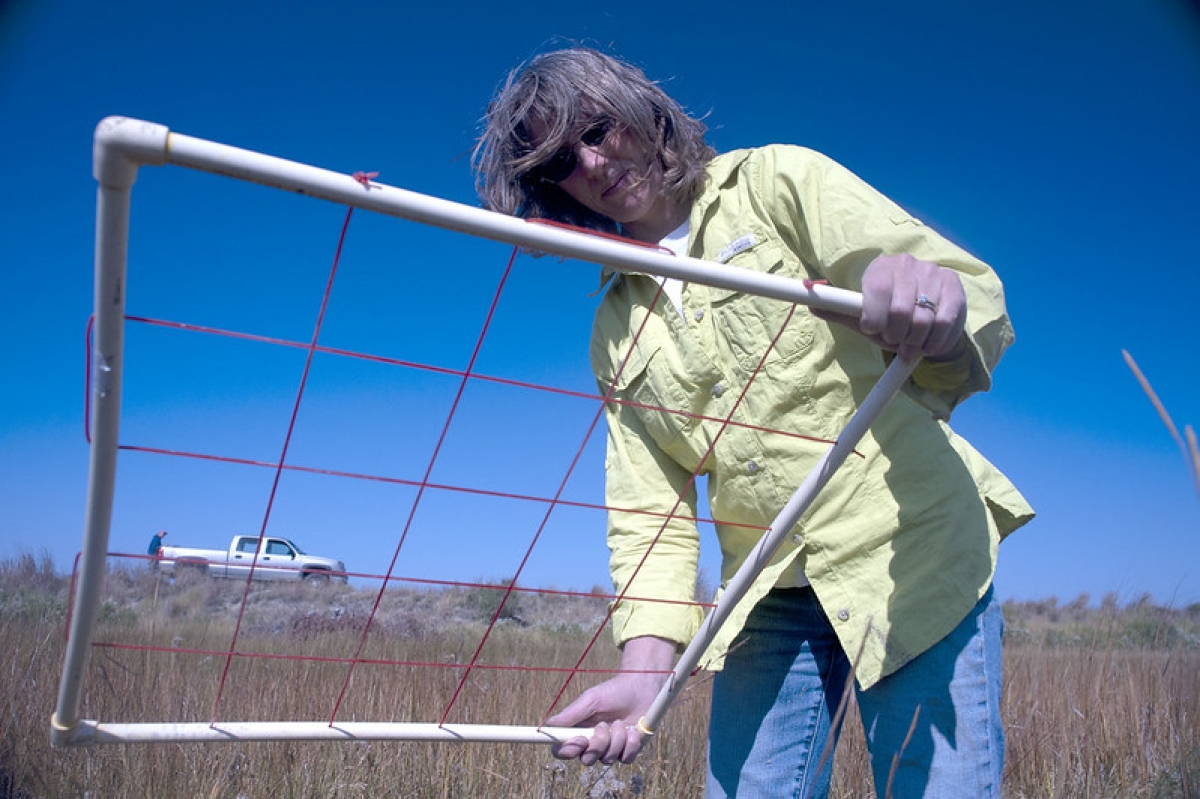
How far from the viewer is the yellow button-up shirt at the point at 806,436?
1.51 m

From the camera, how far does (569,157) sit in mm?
2049

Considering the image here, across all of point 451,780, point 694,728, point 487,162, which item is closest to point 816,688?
point 487,162

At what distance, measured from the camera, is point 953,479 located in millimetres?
1621

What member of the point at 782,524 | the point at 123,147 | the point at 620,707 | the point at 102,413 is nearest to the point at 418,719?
the point at 620,707

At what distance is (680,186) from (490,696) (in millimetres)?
3329

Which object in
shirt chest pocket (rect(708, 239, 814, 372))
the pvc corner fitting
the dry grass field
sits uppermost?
shirt chest pocket (rect(708, 239, 814, 372))

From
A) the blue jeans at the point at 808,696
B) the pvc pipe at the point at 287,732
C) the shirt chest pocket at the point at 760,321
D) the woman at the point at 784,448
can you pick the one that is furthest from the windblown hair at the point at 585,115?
the pvc pipe at the point at 287,732

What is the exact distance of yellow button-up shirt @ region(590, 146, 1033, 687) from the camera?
1.51 metres

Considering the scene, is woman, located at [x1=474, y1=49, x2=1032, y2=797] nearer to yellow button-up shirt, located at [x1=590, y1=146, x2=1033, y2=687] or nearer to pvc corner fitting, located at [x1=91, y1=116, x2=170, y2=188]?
yellow button-up shirt, located at [x1=590, y1=146, x2=1033, y2=687]

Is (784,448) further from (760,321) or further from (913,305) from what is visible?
(913,305)

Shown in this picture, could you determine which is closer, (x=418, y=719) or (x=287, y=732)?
(x=287, y=732)

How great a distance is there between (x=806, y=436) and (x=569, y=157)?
2.78 feet

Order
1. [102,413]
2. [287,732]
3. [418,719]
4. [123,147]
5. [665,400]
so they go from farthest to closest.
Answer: [418,719] → [665,400] → [287,732] → [102,413] → [123,147]

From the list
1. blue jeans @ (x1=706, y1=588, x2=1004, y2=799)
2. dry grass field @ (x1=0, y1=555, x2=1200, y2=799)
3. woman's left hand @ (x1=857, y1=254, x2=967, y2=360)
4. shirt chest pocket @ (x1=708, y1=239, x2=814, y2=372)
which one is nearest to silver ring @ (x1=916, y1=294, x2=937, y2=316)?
woman's left hand @ (x1=857, y1=254, x2=967, y2=360)
